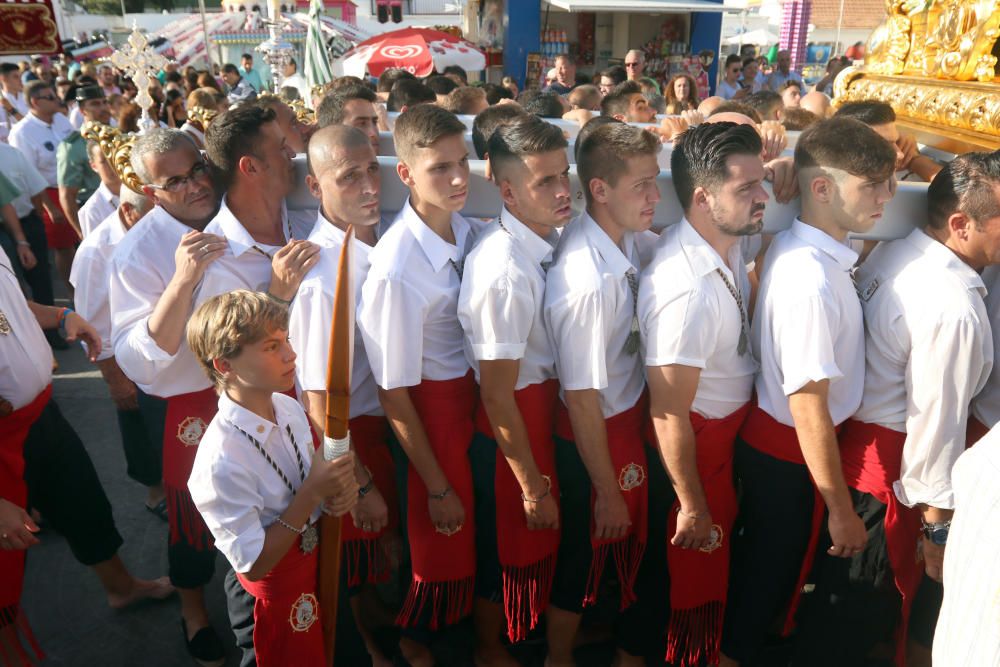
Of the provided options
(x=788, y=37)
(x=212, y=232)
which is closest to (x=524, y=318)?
(x=212, y=232)

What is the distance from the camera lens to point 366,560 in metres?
2.45

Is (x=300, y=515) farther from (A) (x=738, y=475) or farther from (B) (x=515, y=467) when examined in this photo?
(A) (x=738, y=475)

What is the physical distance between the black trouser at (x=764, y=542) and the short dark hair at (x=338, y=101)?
2461 millimetres

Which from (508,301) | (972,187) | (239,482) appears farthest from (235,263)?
(972,187)

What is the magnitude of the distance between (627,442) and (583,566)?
47cm

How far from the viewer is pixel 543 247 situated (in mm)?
2174

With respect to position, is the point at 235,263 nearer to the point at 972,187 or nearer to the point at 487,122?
the point at 487,122

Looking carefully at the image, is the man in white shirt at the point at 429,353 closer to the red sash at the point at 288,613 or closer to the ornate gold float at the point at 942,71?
the red sash at the point at 288,613

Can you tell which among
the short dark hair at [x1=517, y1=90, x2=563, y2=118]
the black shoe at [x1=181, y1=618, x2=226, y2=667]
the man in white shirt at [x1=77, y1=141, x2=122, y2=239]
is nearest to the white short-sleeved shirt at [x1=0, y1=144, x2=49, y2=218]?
the man in white shirt at [x1=77, y1=141, x2=122, y2=239]

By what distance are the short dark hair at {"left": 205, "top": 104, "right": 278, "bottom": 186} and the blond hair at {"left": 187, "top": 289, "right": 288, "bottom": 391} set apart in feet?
2.68

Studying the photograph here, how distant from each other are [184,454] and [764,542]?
189 centimetres

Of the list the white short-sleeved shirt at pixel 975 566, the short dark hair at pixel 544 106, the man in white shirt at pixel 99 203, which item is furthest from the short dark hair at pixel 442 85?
the white short-sleeved shirt at pixel 975 566

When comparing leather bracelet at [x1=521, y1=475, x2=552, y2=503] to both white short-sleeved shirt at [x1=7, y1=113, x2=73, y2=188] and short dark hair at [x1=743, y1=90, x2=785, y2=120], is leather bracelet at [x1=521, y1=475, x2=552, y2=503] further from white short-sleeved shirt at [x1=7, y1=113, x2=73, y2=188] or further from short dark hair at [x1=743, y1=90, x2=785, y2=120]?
white short-sleeved shirt at [x1=7, y1=113, x2=73, y2=188]

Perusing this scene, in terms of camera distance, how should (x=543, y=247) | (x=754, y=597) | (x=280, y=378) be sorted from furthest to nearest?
(x=754, y=597), (x=543, y=247), (x=280, y=378)
